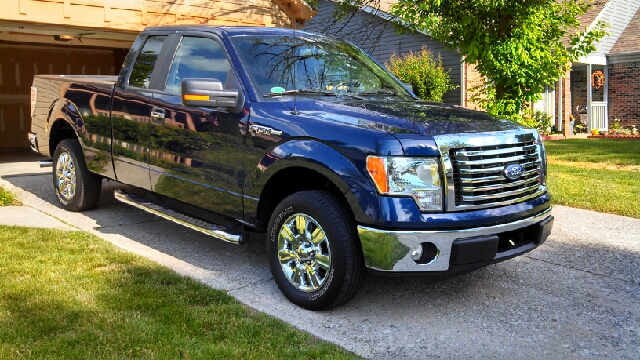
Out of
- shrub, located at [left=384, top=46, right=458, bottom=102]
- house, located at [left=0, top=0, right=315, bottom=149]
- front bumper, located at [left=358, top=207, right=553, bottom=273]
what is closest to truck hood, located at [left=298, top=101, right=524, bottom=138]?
front bumper, located at [left=358, top=207, right=553, bottom=273]

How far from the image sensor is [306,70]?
522 centimetres

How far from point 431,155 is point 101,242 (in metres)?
3.32

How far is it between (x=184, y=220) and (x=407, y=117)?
2.11 meters

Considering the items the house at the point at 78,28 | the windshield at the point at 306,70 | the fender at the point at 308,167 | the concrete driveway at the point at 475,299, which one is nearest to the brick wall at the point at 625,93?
the house at the point at 78,28

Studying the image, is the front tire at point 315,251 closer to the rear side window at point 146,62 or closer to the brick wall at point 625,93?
the rear side window at point 146,62

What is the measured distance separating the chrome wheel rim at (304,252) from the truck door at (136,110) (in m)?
1.85

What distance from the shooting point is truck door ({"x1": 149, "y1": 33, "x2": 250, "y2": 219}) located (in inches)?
191

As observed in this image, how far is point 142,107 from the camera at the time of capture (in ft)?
18.8

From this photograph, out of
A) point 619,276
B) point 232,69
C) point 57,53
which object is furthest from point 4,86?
point 619,276

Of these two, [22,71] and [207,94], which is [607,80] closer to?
[22,71]

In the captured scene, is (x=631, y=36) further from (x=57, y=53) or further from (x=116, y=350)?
(x=116, y=350)

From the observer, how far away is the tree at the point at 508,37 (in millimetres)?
8219

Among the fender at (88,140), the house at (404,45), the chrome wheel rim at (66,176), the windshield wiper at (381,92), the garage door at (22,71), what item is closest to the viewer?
the windshield wiper at (381,92)

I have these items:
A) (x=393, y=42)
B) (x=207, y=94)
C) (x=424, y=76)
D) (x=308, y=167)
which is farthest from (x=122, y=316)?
(x=393, y=42)
